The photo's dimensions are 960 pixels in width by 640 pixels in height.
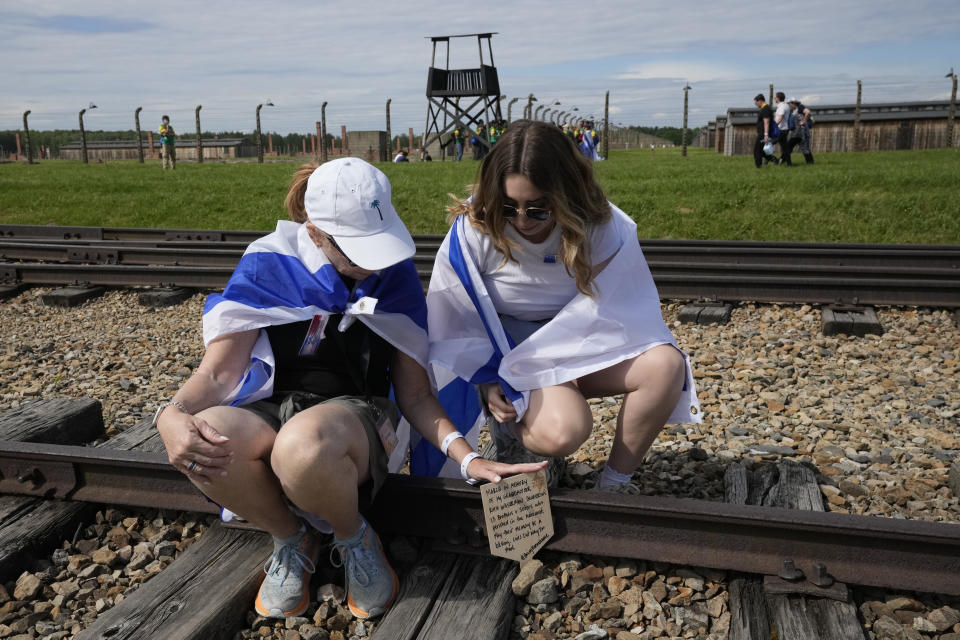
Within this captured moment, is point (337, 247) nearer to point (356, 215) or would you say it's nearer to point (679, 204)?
point (356, 215)

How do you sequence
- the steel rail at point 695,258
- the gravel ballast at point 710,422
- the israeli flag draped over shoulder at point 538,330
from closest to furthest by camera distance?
the gravel ballast at point 710,422 → the israeli flag draped over shoulder at point 538,330 → the steel rail at point 695,258

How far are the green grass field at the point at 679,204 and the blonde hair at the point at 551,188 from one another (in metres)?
6.88

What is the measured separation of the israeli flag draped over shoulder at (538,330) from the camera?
10.0 feet

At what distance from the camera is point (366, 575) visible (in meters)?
2.64

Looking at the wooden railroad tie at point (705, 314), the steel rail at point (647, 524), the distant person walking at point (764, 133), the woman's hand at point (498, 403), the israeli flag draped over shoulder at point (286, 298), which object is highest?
the distant person walking at point (764, 133)

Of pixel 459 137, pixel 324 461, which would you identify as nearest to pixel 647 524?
pixel 324 461

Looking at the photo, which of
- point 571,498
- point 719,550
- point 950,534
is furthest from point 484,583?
point 950,534

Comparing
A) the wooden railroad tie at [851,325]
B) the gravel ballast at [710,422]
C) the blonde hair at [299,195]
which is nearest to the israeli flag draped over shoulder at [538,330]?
the blonde hair at [299,195]

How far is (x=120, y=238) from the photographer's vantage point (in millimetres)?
10367

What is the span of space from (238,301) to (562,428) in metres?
1.17

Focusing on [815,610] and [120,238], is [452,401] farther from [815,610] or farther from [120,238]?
[120,238]

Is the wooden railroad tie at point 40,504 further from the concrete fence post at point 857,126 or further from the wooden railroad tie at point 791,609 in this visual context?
the concrete fence post at point 857,126

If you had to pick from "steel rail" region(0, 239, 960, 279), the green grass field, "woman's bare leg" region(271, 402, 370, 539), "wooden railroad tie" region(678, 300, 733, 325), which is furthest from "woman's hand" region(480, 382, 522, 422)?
the green grass field

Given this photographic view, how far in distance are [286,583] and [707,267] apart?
16.8ft
